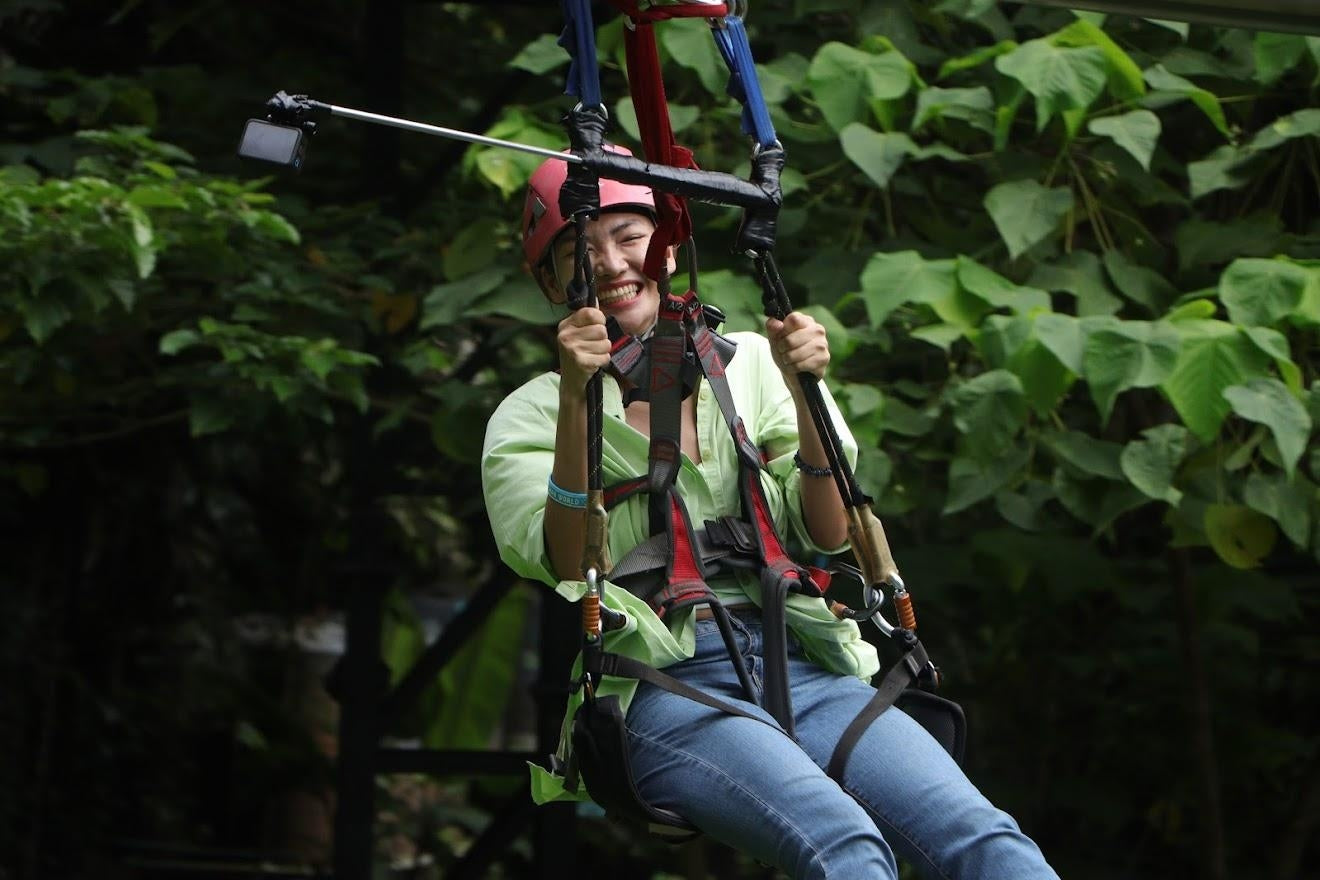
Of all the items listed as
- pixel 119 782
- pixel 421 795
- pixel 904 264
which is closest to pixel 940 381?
pixel 904 264

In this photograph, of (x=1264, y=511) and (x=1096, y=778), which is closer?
(x=1264, y=511)

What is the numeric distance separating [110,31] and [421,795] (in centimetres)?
369

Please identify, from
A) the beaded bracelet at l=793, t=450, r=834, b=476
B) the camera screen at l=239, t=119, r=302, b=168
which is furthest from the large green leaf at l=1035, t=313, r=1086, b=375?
the camera screen at l=239, t=119, r=302, b=168

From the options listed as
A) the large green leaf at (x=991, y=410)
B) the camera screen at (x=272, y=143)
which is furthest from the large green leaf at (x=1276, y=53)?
the camera screen at (x=272, y=143)

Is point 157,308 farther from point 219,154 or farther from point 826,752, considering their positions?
point 826,752

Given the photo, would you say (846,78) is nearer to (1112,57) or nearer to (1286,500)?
(1112,57)

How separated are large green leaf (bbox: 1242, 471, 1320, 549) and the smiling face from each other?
1381 mm

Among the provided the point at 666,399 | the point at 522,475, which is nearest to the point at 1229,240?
the point at 666,399

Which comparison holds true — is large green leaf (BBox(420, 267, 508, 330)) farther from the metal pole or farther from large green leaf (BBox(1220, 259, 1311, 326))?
the metal pole

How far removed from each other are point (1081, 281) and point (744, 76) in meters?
1.46

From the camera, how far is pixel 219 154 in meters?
4.80

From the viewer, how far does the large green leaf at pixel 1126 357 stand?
3225 millimetres

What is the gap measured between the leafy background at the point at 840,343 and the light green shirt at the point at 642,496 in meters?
0.84

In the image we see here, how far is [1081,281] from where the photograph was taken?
369 cm
